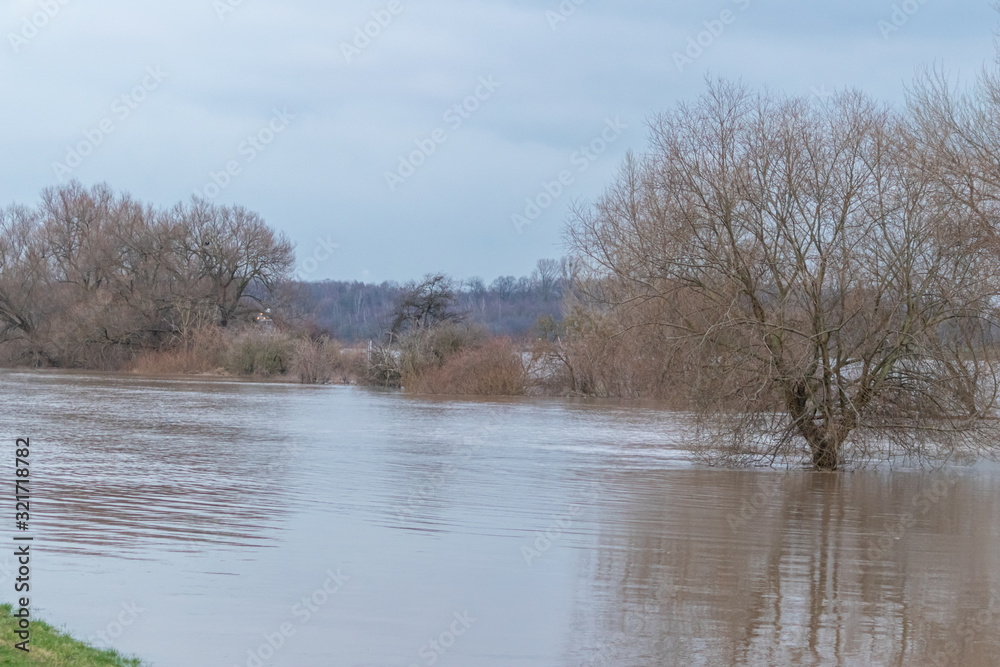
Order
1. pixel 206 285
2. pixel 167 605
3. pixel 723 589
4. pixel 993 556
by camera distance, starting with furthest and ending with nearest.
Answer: pixel 206 285 → pixel 993 556 → pixel 723 589 → pixel 167 605

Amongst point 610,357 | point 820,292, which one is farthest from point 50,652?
point 610,357

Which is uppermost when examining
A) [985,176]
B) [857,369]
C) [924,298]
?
[985,176]

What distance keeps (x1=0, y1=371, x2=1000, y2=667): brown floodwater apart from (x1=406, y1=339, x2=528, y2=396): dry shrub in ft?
90.8

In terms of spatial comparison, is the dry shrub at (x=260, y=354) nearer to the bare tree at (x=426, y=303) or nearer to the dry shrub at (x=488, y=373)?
the bare tree at (x=426, y=303)

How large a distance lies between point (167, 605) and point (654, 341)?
13.8 m

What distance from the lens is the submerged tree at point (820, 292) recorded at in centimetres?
1986

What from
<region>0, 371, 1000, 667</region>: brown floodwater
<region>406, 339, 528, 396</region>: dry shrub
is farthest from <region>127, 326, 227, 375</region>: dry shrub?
<region>0, 371, 1000, 667</region>: brown floodwater

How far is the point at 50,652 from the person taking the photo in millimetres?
6555

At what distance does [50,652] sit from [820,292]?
16588mm

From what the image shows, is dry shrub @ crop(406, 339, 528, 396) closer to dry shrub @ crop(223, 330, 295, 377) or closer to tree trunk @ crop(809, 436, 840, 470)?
dry shrub @ crop(223, 330, 295, 377)

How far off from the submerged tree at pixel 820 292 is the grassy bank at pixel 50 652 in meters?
14.4

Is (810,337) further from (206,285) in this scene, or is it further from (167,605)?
(206,285)

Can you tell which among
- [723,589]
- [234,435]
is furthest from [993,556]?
[234,435]

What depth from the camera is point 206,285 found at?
72438 mm
